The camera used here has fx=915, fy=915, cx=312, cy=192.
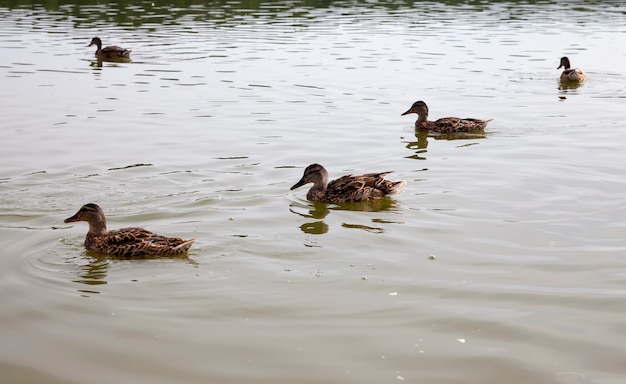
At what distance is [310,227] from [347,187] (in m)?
1.29

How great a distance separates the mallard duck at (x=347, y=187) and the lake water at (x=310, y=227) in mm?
226

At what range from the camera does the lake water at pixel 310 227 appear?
299 inches

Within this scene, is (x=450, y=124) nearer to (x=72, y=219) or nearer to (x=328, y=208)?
(x=328, y=208)

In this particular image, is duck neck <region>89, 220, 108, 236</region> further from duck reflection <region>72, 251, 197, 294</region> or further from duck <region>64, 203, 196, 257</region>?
duck reflection <region>72, 251, 197, 294</region>

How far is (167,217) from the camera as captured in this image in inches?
457

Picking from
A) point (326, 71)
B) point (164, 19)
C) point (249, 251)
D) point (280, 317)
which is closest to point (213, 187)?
point (249, 251)

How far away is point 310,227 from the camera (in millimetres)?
11500

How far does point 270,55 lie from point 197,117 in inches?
409

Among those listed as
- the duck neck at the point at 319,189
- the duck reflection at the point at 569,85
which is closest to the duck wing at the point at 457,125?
the duck neck at the point at 319,189

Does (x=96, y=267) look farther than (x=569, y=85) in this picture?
No

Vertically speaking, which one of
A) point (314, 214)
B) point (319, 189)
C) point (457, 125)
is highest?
point (457, 125)

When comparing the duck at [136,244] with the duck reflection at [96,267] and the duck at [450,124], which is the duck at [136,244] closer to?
the duck reflection at [96,267]

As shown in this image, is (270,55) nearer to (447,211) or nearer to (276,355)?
(447,211)

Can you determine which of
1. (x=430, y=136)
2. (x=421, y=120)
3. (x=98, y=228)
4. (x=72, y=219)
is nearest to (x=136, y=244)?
(x=98, y=228)
